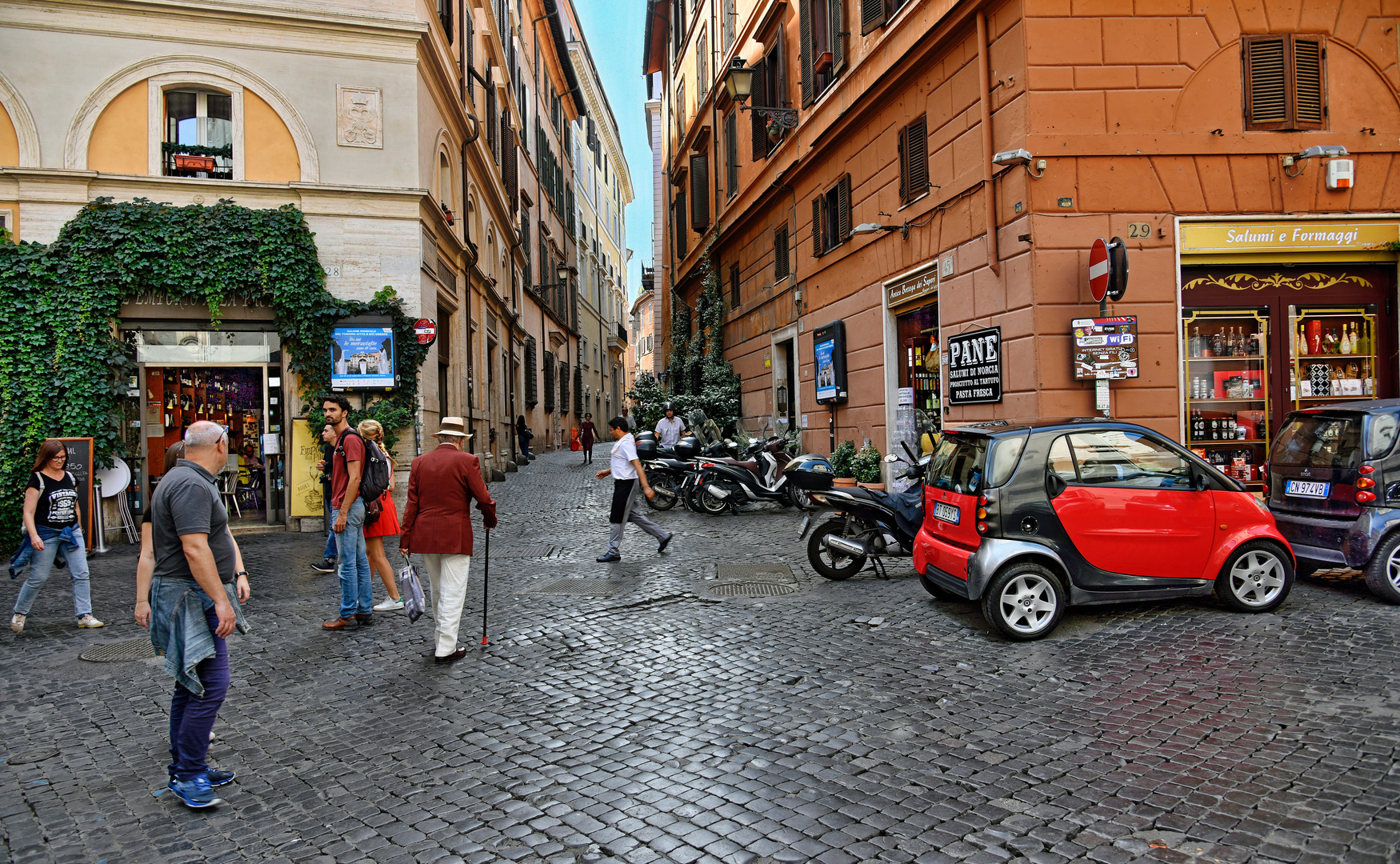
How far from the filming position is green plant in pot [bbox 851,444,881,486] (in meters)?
13.1

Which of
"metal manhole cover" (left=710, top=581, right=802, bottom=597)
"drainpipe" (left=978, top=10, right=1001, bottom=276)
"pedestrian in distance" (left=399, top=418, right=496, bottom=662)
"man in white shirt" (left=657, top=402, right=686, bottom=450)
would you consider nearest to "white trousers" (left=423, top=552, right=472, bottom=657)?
"pedestrian in distance" (left=399, top=418, right=496, bottom=662)

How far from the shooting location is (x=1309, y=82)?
371 inches

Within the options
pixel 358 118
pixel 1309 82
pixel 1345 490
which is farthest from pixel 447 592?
pixel 1309 82

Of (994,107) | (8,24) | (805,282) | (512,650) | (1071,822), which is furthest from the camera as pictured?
(805,282)

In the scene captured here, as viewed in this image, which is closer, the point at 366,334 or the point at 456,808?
the point at 456,808

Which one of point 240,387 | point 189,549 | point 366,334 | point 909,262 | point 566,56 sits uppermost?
point 566,56

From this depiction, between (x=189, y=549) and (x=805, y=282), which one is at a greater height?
(x=805, y=282)

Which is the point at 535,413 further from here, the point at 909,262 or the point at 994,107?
the point at 994,107

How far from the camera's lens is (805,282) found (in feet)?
53.1

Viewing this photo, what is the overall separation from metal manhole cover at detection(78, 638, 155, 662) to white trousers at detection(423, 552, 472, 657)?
2020mm

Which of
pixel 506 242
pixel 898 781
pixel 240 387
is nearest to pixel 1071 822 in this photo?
pixel 898 781

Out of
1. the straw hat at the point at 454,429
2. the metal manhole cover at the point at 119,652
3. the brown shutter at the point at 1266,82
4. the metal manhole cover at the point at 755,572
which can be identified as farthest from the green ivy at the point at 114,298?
the brown shutter at the point at 1266,82

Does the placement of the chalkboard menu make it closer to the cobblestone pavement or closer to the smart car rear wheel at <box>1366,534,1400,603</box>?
the cobblestone pavement

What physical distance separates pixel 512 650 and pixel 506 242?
21068 millimetres
